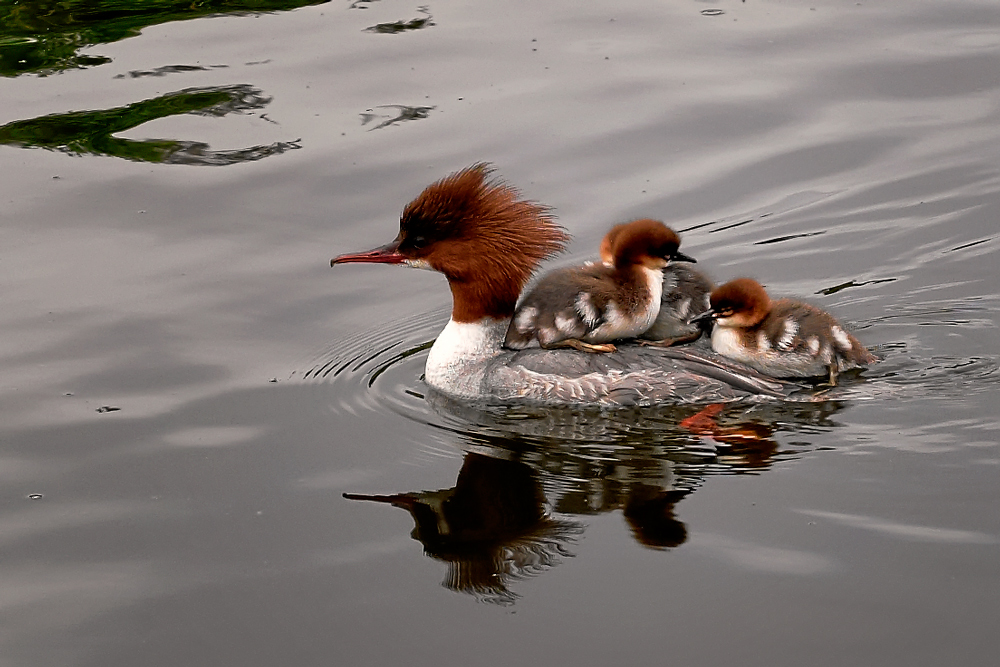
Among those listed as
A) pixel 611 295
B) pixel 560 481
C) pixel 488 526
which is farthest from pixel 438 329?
pixel 488 526

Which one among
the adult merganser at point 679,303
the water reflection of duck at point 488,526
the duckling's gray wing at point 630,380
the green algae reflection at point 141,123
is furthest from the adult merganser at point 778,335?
the green algae reflection at point 141,123

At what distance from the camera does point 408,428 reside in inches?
258

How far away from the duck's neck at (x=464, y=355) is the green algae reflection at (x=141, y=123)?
3.26 metres

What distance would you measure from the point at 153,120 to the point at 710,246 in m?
4.50

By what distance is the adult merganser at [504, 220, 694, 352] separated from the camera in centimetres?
689

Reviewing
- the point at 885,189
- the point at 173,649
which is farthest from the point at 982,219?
the point at 173,649

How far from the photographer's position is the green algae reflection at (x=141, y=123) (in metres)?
9.79

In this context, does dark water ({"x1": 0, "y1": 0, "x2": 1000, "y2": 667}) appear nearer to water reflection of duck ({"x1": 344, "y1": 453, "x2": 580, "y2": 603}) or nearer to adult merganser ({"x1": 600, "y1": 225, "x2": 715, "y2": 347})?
water reflection of duck ({"x1": 344, "y1": 453, "x2": 580, "y2": 603})

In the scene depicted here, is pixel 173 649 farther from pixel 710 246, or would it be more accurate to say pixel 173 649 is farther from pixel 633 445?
pixel 710 246

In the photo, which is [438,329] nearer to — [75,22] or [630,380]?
[630,380]

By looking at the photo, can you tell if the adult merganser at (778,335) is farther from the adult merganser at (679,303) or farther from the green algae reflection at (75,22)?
the green algae reflection at (75,22)

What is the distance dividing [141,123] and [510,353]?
4536mm

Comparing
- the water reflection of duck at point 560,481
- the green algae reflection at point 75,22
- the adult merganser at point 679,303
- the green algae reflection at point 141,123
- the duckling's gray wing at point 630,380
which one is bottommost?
the water reflection of duck at point 560,481

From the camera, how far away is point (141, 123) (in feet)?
33.6
